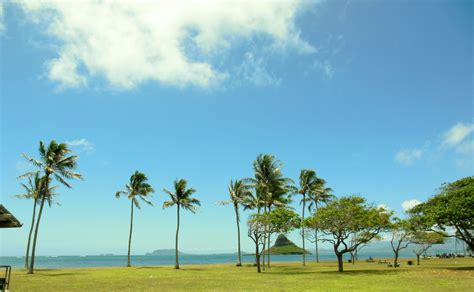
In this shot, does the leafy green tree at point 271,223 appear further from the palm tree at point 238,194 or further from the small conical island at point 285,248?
the small conical island at point 285,248

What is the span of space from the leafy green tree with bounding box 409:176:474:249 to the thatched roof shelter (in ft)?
122

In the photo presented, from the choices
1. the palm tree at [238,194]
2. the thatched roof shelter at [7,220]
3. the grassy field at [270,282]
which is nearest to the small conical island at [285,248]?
the palm tree at [238,194]

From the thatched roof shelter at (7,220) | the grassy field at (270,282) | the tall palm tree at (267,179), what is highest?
the tall palm tree at (267,179)

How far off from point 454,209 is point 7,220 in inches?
1499

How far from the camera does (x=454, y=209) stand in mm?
37219

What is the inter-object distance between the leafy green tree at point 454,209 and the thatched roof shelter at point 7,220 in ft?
122

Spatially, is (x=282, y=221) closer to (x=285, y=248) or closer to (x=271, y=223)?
(x=271, y=223)

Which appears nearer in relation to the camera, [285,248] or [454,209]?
[454,209]

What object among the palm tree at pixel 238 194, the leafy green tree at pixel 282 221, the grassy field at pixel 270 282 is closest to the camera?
the grassy field at pixel 270 282

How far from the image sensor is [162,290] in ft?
76.5

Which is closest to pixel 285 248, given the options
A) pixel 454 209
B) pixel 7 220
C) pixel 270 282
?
pixel 454 209

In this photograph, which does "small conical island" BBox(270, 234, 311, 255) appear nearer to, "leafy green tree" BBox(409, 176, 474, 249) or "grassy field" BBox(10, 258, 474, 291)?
"leafy green tree" BBox(409, 176, 474, 249)

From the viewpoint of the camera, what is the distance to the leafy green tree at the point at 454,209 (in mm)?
36594

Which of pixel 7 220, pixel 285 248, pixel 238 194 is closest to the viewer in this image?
pixel 7 220
